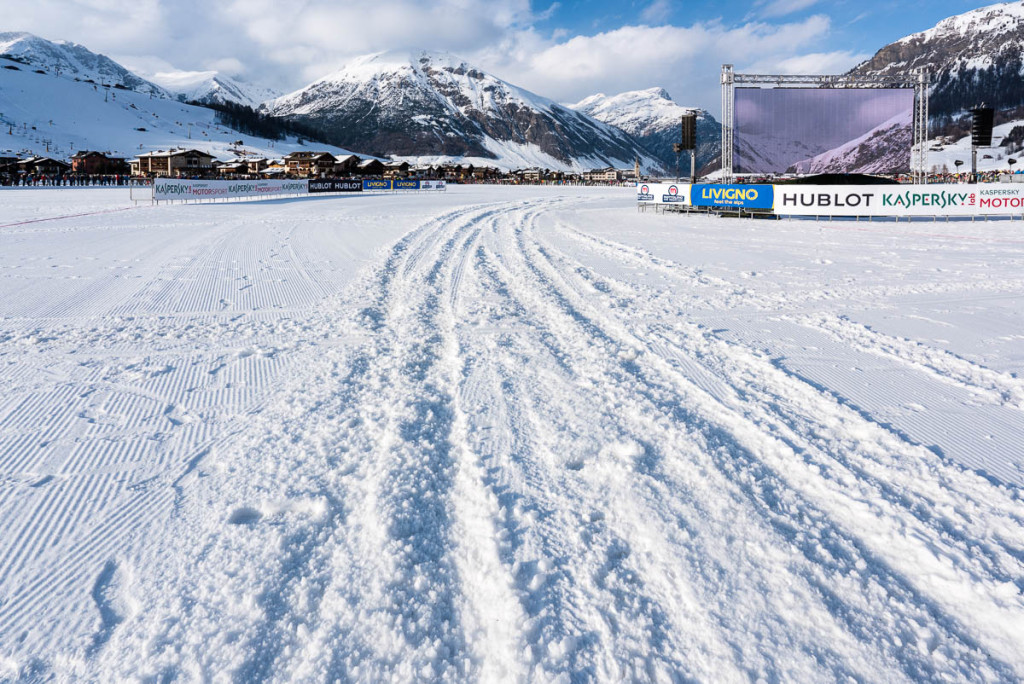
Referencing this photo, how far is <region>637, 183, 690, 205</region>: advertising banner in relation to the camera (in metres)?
31.0

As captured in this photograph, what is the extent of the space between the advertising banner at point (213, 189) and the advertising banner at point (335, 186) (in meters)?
3.07

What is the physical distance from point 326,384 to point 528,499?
8.28 feet

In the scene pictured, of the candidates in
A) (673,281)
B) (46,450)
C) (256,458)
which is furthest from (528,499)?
(673,281)

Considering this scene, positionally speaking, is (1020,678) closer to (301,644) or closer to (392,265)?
(301,644)

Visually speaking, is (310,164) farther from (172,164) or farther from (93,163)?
(93,163)

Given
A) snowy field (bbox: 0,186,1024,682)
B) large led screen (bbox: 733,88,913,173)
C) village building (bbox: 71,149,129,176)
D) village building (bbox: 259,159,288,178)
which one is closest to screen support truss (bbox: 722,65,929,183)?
large led screen (bbox: 733,88,913,173)

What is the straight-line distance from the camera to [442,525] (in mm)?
3236

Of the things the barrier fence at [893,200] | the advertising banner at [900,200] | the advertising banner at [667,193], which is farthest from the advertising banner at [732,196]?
the advertising banner at [667,193]

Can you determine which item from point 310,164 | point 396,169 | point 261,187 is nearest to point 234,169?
point 310,164

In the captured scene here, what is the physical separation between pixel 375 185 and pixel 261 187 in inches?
668

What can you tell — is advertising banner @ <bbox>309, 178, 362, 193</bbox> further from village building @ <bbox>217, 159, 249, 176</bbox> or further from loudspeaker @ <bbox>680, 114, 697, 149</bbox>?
village building @ <bbox>217, 159, 249, 176</bbox>

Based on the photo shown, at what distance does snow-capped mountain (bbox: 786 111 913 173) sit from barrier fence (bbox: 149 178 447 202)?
35799mm

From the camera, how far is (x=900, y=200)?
2583 cm

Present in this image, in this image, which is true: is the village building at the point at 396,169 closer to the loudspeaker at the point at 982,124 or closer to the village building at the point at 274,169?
the village building at the point at 274,169
